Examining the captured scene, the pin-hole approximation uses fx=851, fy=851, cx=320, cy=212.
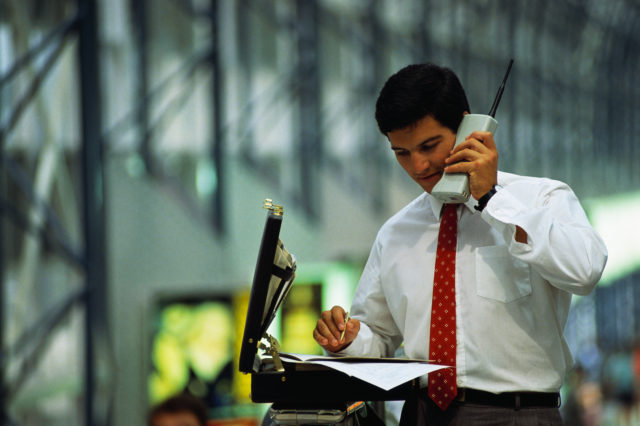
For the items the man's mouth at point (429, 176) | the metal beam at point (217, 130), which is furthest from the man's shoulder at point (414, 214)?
the metal beam at point (217, 130)

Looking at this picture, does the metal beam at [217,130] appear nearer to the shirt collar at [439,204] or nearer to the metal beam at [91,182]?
the metal beam at [91,182]

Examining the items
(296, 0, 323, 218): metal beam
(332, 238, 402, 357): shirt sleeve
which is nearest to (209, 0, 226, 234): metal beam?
(296, 0, 323, 218): metal beam

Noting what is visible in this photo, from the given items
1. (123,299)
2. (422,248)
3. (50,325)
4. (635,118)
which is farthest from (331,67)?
(635,118)

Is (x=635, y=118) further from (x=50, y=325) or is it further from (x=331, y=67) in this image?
(x=50, y=325)

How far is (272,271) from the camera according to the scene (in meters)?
1.95

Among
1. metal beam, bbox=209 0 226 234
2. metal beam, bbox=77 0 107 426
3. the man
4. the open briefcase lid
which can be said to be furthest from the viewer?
metal beam, bbox=209 0 226 234

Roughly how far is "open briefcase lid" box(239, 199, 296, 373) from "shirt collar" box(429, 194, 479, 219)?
0.51 meters

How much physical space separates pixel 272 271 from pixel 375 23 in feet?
35.8

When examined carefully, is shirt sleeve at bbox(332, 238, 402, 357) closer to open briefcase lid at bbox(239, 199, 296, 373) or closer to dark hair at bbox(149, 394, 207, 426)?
open briefcase lid at bbox(239, 199, 296, 373)

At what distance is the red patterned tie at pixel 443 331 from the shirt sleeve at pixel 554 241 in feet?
0.73

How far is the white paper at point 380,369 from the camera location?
1905 millimetres

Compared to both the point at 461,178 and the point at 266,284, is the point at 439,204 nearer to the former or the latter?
the point at 461,178

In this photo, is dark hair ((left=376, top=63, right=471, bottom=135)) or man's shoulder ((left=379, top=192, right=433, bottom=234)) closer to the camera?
dark hair ((left=376, top=63, right=471, bottom=135))

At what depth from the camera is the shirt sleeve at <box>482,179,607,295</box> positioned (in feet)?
6.32
